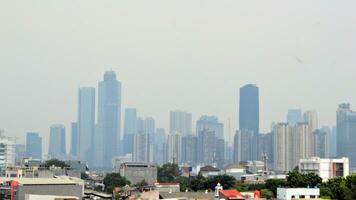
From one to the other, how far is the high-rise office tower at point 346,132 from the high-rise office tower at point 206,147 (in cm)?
2421

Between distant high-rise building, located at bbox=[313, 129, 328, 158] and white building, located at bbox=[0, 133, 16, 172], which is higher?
distant high-rise building, located at bbox=[313, 129, 328, 158]

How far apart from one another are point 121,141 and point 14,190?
14332 cm

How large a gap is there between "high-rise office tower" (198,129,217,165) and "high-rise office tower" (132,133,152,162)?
33.0 feet

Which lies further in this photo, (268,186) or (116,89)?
(116,89)

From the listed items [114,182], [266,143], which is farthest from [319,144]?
[114,182]

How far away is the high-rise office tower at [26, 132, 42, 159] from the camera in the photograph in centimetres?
15662

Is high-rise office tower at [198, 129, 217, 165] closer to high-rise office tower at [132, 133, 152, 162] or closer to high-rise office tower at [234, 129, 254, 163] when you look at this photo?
high-rise office tower at [234, 129, 254, 163]

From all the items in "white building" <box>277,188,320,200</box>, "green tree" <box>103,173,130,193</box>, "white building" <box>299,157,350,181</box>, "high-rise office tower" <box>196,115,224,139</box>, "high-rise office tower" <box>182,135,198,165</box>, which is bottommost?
"green tree" <box>103,173,130,193</box>

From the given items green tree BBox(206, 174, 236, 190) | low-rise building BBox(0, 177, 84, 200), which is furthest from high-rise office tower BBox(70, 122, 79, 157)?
low-rise building BBox(0, 177, 84, 200)

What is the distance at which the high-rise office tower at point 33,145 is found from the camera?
156625mm

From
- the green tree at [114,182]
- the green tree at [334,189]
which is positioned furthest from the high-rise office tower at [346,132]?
the green tree at [334,189]

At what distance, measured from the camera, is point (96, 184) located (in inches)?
2443

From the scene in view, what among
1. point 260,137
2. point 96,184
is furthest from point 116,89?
point 96,184

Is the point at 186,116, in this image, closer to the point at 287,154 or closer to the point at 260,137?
the point at 260,137
